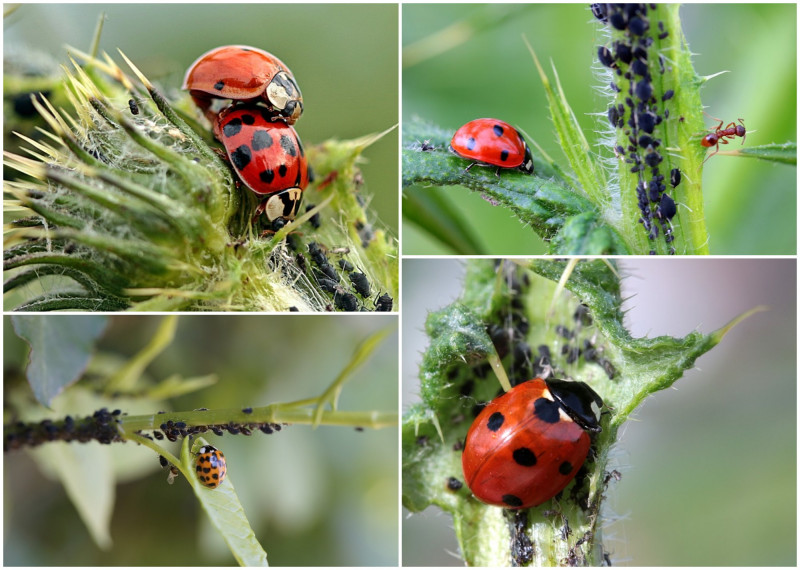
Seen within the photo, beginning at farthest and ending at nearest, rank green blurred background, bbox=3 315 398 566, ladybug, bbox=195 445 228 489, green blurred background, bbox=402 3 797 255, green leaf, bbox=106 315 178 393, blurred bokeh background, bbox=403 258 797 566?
blurred bokeh background, bbox=403 258 797 566, green blurred background, bbox=402 3 797 255, green blurred background, bbox=3 315 398 566, green leaf, bbox=106 315 178 393, ladybug, bbox=195 445 228 489

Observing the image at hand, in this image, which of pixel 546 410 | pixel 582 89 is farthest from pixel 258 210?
pixel 582 89

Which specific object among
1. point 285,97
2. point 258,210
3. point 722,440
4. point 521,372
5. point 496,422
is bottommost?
point 496,422

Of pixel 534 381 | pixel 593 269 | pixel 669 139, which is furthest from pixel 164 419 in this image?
pixel 669 139

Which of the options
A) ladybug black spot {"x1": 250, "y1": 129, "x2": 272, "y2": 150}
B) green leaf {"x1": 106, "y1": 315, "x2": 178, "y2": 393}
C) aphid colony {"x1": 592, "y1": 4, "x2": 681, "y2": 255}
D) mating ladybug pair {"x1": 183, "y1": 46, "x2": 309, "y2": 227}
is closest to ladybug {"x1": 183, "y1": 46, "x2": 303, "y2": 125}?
mating ladybug pair {"x1": 183, "y1": 46, "x2": 309, "y2": 227}

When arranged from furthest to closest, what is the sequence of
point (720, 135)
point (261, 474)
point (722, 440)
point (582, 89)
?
point (722, 440)
point (582, 89)
point (261, 474)
point (720, 135)

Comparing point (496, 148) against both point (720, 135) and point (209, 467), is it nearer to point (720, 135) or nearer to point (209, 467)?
point (720, 135)

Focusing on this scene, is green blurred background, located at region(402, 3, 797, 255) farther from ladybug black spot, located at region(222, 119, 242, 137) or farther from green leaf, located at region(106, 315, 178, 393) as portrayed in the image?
green leaf, located at region(106, 315, 178, 393)
